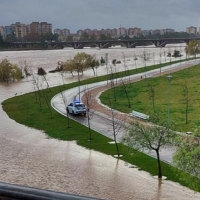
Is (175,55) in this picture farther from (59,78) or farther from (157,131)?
(157,131)

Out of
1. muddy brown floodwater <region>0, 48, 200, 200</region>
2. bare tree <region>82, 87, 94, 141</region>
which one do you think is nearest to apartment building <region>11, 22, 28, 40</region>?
bare tree <region>82, 87, 94, 141</region>

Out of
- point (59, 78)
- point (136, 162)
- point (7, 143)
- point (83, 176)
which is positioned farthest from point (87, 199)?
point (59, 78)

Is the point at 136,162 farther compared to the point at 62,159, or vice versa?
the point at 62,159

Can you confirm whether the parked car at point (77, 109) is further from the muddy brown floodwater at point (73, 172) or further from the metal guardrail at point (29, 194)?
the metal guardrail at point (29, 194)

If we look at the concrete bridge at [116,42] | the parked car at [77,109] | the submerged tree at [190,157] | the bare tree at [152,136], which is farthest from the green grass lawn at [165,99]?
the concrete bridge at [116,42]

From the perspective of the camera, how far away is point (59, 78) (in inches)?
2135

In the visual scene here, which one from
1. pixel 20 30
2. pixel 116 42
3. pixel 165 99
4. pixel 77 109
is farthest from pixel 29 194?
pixel 20 30

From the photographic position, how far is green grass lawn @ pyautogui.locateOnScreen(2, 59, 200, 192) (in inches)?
565

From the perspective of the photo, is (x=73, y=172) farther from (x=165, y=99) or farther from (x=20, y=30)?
(x=20, y=30)

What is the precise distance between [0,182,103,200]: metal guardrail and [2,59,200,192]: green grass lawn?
10.8 metres

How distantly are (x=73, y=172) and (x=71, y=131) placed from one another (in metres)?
7.18

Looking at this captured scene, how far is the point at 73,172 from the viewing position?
15.3m

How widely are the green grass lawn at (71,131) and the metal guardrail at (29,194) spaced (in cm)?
1079

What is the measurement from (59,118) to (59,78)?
28.5 meters
